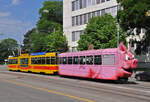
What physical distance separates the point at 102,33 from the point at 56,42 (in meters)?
16.6

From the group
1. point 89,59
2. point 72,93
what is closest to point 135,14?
→ point 89,59

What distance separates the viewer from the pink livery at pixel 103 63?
691 inches

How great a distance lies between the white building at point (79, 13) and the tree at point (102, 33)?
8049 millimetres

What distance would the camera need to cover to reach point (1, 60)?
113562mm

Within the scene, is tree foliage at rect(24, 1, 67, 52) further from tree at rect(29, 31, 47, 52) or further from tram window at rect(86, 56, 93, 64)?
tram window at rect(86, 56, 93, 64)

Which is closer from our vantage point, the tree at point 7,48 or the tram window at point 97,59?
the tram window at point 97,59

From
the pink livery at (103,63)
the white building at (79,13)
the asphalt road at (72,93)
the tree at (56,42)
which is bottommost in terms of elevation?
the asphalt road at (72,93)

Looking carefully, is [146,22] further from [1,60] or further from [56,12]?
[1,60]

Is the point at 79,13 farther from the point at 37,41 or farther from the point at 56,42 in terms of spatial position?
the point at 37,41

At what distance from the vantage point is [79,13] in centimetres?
5131

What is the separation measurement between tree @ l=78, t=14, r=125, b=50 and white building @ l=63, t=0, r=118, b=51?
8049 mm

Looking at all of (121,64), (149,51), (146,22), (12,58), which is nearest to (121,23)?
(146,22)

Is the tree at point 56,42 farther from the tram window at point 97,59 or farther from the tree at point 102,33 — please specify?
the tram window at point 97,59

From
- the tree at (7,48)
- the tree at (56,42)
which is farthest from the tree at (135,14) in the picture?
the tree at (7,48)
